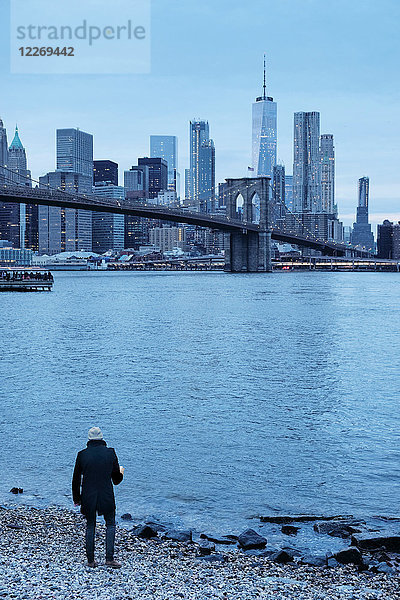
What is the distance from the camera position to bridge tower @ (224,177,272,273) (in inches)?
4705

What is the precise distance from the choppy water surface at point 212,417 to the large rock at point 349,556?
1.89 meters

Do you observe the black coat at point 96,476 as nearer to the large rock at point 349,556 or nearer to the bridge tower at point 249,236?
the large rock at point 349,556

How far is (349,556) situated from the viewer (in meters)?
8.26

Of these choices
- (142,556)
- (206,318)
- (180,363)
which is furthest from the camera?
(206,318)

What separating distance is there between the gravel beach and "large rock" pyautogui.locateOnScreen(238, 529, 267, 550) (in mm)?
331

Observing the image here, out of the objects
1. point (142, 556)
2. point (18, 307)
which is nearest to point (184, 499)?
point (142, 556)

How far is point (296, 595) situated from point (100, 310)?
4675 cm

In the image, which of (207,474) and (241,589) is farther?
(207,474)

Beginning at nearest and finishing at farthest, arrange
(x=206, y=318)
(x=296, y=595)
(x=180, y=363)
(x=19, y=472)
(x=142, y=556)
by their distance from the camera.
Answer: (x=296, y=595) < (x=142, y=556) < (x=19, y=472) < (x=180, y=363) < (x=206, y=318)

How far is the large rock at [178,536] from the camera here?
908 centimetres

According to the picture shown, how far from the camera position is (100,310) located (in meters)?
53.1

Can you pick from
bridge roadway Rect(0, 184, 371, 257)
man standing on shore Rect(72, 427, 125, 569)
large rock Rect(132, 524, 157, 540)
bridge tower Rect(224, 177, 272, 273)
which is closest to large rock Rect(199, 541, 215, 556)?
large rock Rect(132, 524, 157, 540)

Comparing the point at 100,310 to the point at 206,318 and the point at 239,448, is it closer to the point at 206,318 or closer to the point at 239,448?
the point at 206,318

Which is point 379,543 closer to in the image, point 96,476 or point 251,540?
point 251,540
